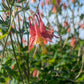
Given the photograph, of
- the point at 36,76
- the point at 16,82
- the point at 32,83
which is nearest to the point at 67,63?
the point at 36,76

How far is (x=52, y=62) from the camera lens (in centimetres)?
213

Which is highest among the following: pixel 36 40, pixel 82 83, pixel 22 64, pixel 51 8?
pixel 51 8

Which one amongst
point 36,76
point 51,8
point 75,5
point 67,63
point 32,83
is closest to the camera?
point 32,83

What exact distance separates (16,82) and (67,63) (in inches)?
41.7

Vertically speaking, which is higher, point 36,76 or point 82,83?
point 36,76

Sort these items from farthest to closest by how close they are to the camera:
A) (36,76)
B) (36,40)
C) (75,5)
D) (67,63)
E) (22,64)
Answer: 1. (75,5)
2. (67,63)
3. (36,76)
4. (22,64)
5. (36,40)

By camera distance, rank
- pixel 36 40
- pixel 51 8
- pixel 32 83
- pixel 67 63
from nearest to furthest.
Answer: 1. pixel 36 40
2. pixel 32 83
3. pixel 67 63
4. pixel 51 8

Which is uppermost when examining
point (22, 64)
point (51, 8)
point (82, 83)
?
point (51, 8)

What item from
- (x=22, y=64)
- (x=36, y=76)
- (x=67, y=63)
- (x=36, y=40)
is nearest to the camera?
(x=36, y=40)

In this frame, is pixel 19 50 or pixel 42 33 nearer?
pixel 42 33

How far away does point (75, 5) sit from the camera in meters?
2.56

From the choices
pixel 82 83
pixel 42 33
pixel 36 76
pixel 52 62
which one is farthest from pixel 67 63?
pixel 42 33

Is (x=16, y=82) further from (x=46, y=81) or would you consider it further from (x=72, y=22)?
(x=72, y=22)

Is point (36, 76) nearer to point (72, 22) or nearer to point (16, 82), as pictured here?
point (16, 82)
